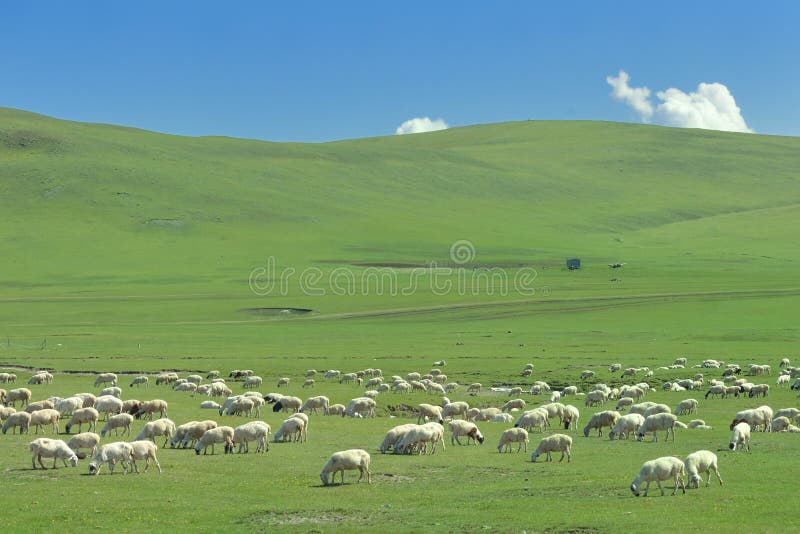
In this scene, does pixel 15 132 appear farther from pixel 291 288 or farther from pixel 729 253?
pixel 729 253

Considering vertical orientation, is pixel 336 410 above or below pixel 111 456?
below

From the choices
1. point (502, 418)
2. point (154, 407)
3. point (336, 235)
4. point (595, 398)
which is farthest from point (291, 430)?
point (336, 235)

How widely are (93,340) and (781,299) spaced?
54.0m

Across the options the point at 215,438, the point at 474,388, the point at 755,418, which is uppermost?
the point at 755,418

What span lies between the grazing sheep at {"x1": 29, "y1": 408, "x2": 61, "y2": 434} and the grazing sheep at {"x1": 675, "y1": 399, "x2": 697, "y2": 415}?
715 inches

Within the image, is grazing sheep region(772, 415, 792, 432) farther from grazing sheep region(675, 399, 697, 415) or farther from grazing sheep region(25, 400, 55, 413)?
grazing sheep region(25, 400, 55, 413)

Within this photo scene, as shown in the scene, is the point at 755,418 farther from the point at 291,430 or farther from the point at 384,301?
the point at 384,301

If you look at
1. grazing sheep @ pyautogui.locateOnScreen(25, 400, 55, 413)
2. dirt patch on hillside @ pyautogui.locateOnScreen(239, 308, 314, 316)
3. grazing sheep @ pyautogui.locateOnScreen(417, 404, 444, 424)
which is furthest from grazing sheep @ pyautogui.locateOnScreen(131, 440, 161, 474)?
dirt patch on hillside @ pyautogui.locateOnScreen(239, 308, 314, 316)

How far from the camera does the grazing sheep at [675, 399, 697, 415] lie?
29664mm

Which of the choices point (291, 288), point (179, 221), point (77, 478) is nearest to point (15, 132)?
point (179, 221)

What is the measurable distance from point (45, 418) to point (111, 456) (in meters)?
6.48

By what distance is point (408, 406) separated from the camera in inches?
1323

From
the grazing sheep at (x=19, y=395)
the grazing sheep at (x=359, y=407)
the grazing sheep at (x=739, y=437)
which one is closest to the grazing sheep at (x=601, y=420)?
the grazing sheep at (x=739, y=437)

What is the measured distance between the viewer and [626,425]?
81.9ft
